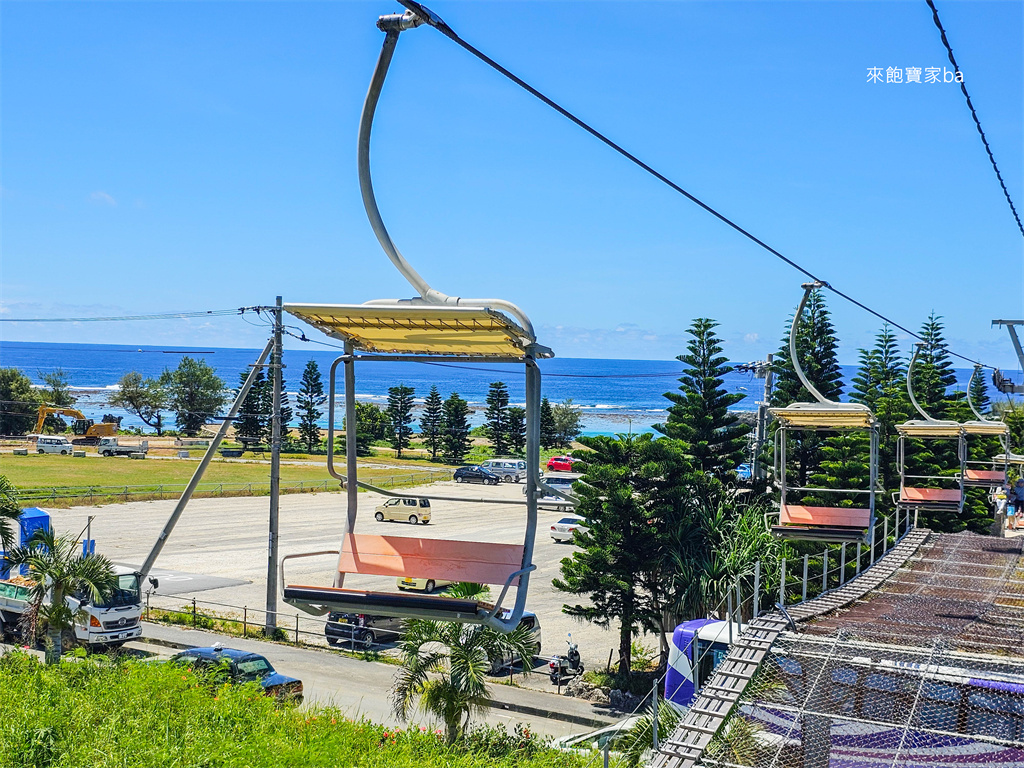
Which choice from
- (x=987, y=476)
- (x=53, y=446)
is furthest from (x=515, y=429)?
(x=987, y=476)

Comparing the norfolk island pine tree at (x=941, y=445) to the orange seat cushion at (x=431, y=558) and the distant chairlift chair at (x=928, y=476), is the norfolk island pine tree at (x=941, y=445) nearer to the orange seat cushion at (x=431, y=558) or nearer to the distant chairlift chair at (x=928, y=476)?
the distant chairlift chair at (x=928, y=476)

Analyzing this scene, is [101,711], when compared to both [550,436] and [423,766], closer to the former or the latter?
[423,766]

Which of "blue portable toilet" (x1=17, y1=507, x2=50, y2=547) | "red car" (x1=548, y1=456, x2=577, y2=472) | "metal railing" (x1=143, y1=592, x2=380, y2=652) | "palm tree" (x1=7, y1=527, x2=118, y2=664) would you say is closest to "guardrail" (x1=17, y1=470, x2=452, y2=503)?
"red car" (x1=548, y1=456, x2=577, y2=472)

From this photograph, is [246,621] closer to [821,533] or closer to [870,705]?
[821,533]

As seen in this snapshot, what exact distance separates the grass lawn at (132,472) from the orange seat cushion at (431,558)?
116 ft

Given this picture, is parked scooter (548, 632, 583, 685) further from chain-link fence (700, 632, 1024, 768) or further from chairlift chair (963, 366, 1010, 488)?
chairlift chair (963, 366, 1010, 488)

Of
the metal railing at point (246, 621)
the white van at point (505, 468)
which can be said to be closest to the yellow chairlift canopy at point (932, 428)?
the metal railing at point (246, 621)

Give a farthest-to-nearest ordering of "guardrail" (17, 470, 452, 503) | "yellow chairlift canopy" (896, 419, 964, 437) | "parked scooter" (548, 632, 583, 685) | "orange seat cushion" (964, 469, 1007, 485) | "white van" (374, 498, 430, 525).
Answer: "guardrail" (17, 470, 452, 503)
"white van" (374, 498, 430, 525)
"orange seat cushion" (964, 469, 1007, 485)
"yellow chairlift canopy" (896, 419, 964, 437)
"parked scooter" (548, 632, 583, 685)

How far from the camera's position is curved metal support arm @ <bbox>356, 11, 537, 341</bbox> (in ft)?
13.7

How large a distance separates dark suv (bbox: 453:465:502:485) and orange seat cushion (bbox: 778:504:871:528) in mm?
32645

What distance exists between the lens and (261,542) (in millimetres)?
28172

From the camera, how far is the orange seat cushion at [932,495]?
18.2 meters

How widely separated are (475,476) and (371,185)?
41232 mm

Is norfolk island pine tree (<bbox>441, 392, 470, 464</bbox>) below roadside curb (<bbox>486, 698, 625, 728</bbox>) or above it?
above
